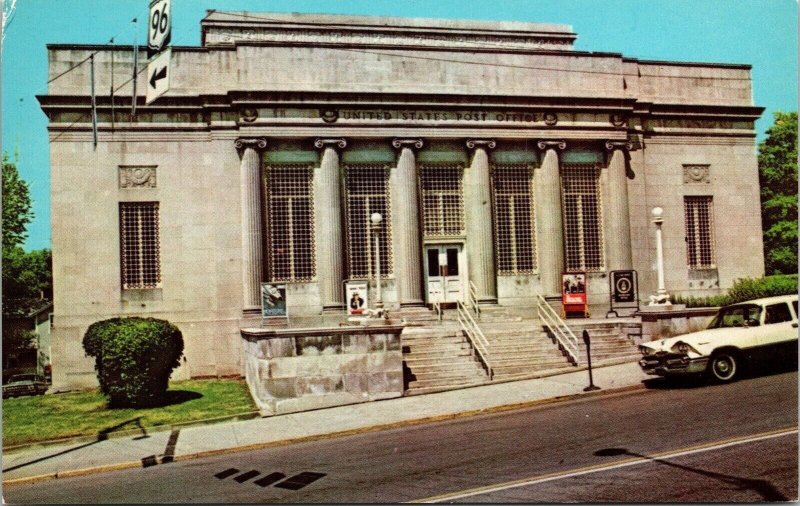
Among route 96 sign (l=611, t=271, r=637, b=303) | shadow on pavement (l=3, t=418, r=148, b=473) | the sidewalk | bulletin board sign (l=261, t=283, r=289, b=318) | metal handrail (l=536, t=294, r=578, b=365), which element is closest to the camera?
the sidewalk

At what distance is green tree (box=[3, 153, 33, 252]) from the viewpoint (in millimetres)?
16156

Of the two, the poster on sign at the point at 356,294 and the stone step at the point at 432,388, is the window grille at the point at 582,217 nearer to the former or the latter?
the poster on sign at the point at 356,294

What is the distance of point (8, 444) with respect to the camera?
14570 mm

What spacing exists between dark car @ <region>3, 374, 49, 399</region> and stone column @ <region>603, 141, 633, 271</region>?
1918 cm

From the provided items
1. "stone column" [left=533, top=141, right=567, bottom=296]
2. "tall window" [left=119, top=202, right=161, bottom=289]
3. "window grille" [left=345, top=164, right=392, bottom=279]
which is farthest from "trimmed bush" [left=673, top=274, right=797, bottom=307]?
"tall window" [left=119, top=202, right=161, bottom=289]

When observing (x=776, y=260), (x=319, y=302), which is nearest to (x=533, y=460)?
(x=319, y=302)

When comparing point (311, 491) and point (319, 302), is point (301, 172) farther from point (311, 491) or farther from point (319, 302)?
point (311, 491)

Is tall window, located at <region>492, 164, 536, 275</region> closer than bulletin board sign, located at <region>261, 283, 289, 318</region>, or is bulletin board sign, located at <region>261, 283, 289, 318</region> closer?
bulletin board sign, located at <region>261, 283, 289, 318</region>

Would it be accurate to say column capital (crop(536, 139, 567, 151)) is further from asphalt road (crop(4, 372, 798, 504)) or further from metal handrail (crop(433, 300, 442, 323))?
asphalt road (crop(4, 372, 798, 504))

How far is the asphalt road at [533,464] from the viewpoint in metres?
8.98

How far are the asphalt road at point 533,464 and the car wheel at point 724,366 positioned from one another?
0.98 metres

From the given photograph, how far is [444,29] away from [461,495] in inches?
959

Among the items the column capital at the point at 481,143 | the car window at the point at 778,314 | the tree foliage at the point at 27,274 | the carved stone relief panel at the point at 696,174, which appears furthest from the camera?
the carved stone relief panel at the point at 696,174

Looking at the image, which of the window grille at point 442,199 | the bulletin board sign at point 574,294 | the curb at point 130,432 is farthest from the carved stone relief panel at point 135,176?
the bulletin board sign at point 574,294
